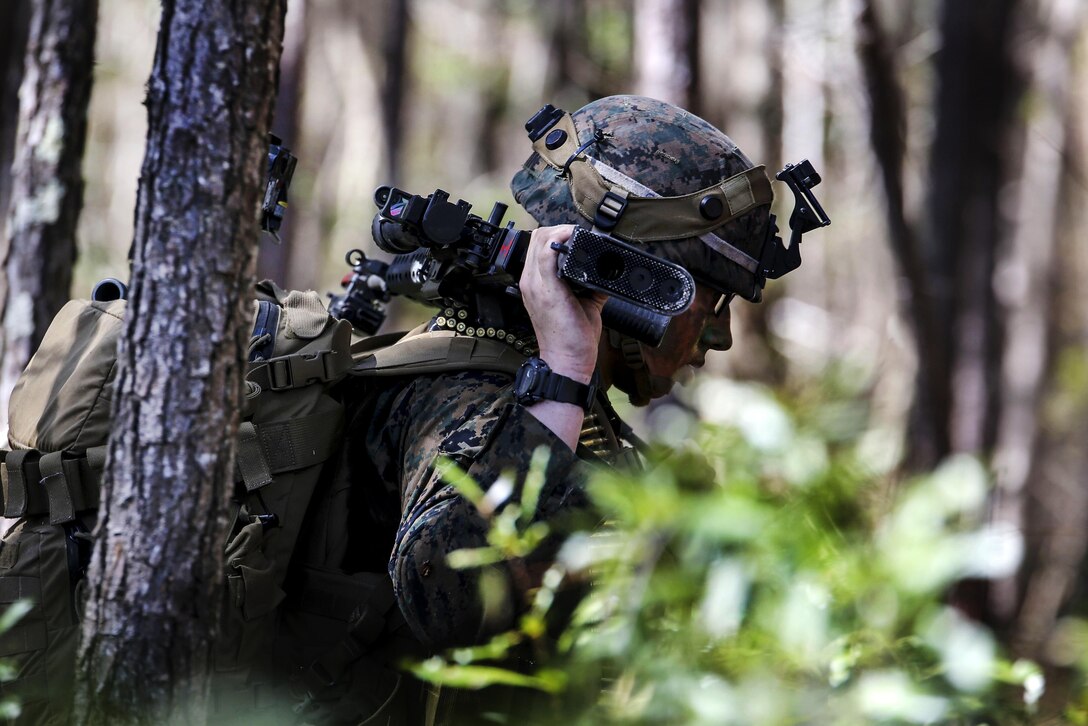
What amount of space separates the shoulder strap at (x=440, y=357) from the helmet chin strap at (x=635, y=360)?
33 centimetres

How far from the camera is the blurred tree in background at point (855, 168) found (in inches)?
294

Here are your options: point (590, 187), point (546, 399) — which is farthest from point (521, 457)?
point (590, 187)

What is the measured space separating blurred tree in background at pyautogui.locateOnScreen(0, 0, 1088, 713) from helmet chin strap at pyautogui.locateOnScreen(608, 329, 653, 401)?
472 mm

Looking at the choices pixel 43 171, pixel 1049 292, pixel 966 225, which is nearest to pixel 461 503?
pixel 43 171

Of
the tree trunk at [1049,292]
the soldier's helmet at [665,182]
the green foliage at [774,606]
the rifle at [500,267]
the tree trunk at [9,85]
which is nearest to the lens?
the green foliage at [774,606]

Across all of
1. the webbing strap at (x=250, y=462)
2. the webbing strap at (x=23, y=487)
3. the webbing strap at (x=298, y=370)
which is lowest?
the webbing strap at (x=23, y=487)

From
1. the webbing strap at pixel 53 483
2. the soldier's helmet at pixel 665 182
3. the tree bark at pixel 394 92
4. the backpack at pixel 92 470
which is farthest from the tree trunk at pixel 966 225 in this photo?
the tree bark at pixel 394 92

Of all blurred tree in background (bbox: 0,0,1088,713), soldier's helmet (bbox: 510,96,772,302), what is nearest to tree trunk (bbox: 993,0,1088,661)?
blurred tree in background (bbox: 0,0,1088,713)

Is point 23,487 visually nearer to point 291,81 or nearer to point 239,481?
point 239,481

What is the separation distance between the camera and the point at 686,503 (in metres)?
1.61

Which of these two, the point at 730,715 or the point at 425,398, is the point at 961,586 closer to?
the point at 425,398

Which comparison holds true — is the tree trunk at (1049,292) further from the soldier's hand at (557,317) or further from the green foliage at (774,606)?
the green foliage at (774,606)

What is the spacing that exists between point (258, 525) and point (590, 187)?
125 cm

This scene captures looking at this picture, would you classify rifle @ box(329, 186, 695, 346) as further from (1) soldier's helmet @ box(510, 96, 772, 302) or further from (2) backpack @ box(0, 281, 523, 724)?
(1) soldier's helmet @ box(510, 96, 772, 302)
